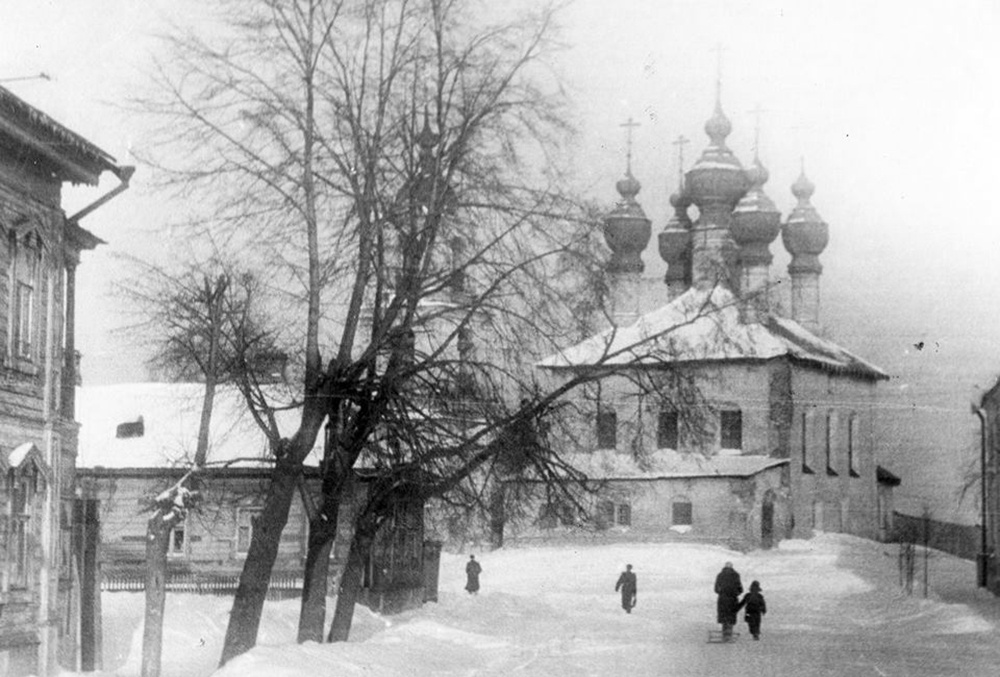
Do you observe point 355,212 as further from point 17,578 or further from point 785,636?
point 785,636

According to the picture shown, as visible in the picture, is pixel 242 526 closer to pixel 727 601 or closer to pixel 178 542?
pixel 178 542

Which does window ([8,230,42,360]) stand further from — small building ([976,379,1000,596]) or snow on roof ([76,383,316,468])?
small building ([976,379,1000,596])

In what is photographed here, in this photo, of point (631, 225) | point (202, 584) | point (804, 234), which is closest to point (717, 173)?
point (631, 225)

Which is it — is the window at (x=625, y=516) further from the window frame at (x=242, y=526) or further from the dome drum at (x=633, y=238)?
Answer: the window frame at (x=242, y=526)

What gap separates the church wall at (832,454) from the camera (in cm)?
5981

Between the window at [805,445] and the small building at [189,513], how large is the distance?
85.7 ft

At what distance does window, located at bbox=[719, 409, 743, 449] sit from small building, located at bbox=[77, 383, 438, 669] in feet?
75.9

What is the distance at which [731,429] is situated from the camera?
59.2 metres

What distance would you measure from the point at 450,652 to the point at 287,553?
588 inches

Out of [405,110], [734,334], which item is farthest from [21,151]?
[734,334]

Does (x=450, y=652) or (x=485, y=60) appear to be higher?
(x=485, y=60)

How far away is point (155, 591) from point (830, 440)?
48735 millimetres

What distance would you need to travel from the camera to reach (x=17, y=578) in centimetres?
1761

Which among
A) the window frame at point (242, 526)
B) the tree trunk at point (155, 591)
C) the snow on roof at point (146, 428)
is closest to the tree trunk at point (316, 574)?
the tree trunk at point (155, 591)
